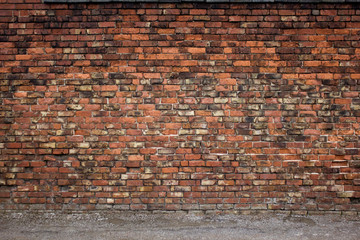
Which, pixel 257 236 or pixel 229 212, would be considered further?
pixel 229 212

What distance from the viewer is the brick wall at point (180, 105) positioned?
12.3 feet

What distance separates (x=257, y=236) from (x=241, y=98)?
1.71 meters

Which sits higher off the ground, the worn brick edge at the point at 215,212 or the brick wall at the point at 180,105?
the brick wall at the point at 180,105

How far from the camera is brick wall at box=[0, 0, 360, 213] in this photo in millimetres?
3744

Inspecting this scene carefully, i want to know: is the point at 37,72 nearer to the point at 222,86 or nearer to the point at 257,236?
the point at 222,86

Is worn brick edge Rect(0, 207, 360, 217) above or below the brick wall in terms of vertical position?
below

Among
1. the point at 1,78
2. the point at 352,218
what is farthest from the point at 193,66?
the point at 352,218

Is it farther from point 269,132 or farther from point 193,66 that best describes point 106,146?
point 269,132

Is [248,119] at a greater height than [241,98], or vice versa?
[241,98]

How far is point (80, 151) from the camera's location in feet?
12.3

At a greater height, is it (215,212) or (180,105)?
(180,105)

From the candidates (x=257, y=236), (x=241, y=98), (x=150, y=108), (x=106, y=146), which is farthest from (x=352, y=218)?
(x=106, y=146)

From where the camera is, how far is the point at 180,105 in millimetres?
3758

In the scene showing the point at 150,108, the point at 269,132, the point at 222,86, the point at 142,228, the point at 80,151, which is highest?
→ the point at 222,86
